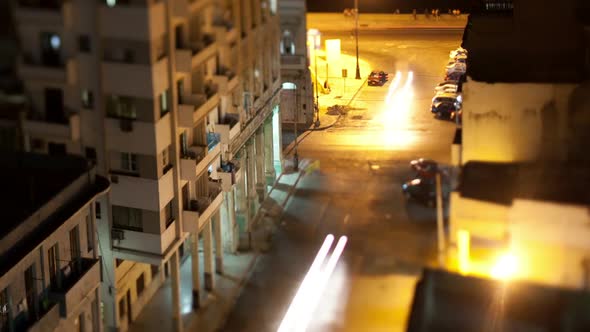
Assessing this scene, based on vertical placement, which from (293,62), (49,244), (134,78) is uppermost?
(134,78)

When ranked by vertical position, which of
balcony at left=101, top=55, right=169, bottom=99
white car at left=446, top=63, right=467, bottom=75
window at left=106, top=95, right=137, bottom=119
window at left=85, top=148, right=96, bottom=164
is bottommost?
white car at left=446, top=63, right=467, bottom=75

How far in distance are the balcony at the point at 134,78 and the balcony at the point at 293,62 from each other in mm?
3720

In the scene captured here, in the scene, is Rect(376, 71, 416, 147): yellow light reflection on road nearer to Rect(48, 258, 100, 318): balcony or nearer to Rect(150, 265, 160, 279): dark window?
Rect(150, 265, 160, 279): dark window

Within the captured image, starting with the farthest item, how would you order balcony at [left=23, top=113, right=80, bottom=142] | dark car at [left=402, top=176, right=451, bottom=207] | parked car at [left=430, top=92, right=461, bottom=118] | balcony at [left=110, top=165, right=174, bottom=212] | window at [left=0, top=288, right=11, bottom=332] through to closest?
parked car at [left=430, top=92, right=461, bottom=118], balcony at [left=110, top=165, right=174, bottom=212], balcony at [left=23, top=113, right=80, bottom=142], window at [left=0, top=288, right=11, bottom=332], dark car at [left=402, top=176, right=451, bottom=207]

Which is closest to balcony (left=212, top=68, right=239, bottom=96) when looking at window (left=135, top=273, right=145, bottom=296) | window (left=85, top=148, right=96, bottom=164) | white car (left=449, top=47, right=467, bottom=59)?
window (left=85, top=148, right=96, bottom=164)

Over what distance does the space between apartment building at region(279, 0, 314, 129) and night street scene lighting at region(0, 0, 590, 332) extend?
46mm

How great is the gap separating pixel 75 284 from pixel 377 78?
6.21 meters

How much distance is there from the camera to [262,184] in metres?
9.24

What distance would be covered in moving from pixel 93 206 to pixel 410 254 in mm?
2141

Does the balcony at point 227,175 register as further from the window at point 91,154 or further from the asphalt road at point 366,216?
the window at point 91,154

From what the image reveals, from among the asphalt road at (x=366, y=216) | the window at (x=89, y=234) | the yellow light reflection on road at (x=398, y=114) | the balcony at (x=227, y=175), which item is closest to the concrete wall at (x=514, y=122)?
the asphalt road at (x=366, y=216)

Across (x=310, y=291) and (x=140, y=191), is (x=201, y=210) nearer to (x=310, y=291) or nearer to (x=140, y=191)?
(x=140, y=191)

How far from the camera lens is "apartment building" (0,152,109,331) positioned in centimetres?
525

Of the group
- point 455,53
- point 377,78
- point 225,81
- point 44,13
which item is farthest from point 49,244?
point 455,53
